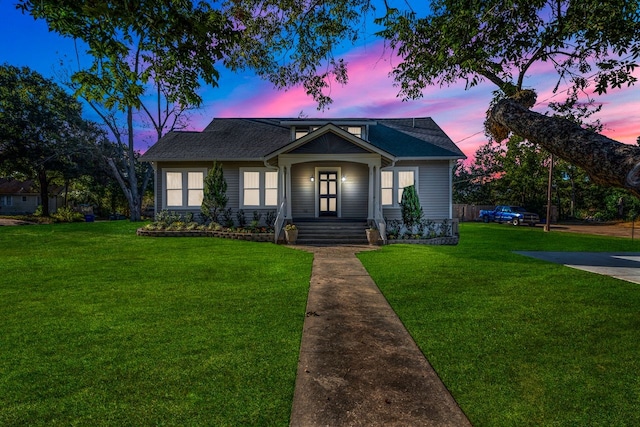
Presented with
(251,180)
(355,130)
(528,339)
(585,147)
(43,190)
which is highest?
(355,130)

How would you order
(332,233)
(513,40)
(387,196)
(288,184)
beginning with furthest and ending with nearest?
(387,196) → (288,184) → (332,233) → (513,40)

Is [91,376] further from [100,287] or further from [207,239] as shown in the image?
[207,239]

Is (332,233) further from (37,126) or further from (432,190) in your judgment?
(37,126)

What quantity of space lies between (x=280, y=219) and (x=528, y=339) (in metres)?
10.9

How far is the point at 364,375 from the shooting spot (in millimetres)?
2947

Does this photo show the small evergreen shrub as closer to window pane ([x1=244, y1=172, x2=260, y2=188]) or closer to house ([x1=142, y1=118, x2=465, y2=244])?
house ([x1=142, y1=118, x2=465, y2=244])

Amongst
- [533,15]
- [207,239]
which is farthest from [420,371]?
[207,239]

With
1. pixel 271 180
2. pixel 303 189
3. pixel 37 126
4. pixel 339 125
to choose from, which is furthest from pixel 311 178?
pixel 37 126

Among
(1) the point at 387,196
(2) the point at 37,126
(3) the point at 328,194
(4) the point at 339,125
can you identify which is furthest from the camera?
(2) the point at 37,126

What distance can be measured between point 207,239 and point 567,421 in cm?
1272

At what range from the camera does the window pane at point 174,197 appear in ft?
54.7

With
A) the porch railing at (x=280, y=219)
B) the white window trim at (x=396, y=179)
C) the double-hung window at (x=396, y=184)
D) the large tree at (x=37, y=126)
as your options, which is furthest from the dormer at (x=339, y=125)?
the large tree at (x=37, y=126)

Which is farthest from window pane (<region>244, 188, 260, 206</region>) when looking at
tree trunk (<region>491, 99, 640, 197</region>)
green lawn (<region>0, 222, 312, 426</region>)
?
tree trunk (<region>491, 99, 640, 197</region>)

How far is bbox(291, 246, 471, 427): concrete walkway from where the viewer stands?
2355 millimetres
